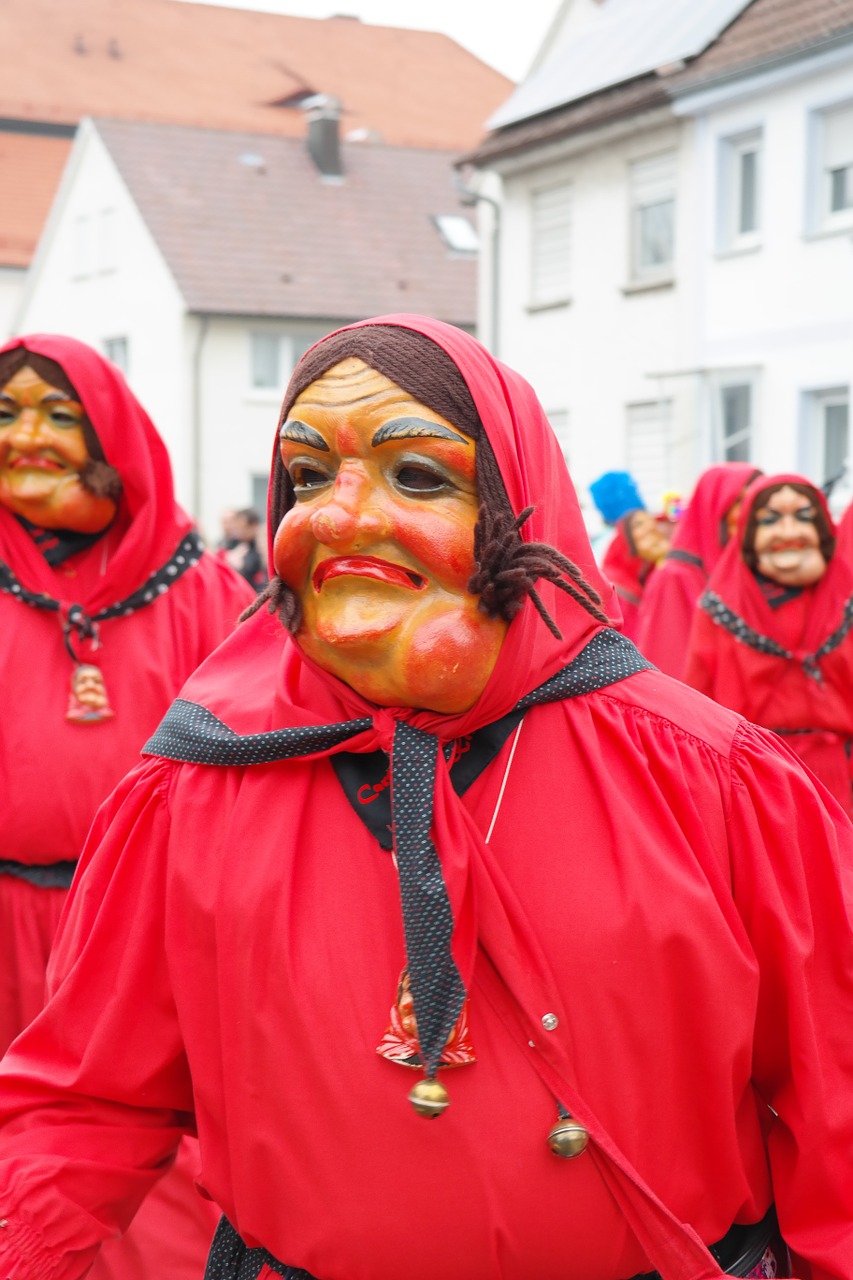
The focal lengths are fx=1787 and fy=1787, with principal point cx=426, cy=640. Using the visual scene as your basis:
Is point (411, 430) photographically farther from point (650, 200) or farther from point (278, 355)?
point (278, 355)

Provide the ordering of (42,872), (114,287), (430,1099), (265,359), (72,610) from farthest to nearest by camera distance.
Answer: (114,287), (265,359), (72,610), (42,872), (430,1099)

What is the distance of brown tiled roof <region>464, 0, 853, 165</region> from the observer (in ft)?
60.5

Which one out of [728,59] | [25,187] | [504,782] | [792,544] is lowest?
[504,782]

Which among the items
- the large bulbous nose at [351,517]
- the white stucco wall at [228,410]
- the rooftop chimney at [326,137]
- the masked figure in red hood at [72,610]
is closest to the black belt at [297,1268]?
the large bulbous nose at [351,517]

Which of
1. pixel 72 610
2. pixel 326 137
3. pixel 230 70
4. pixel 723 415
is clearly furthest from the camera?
pixel 230 70

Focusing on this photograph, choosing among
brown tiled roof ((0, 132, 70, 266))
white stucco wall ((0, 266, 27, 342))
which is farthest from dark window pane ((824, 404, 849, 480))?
brown tiled roof ((0, 132, 70, 266))

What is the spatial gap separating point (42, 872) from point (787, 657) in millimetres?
3555

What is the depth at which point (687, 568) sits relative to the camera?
8266 millimetres

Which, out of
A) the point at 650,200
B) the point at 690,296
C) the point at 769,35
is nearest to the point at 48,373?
the point at 769,35

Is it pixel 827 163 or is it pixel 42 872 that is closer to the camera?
pixel 42 872

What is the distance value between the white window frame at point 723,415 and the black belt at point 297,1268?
18068mm

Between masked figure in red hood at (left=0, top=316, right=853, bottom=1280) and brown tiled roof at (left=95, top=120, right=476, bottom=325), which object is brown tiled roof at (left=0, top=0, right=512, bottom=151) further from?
masked figure in red hood at (left=0, top=316, right=853, bottom=1280)

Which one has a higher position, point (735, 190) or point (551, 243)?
point (735, 190)

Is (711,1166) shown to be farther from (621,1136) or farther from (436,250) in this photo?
(436,250)
